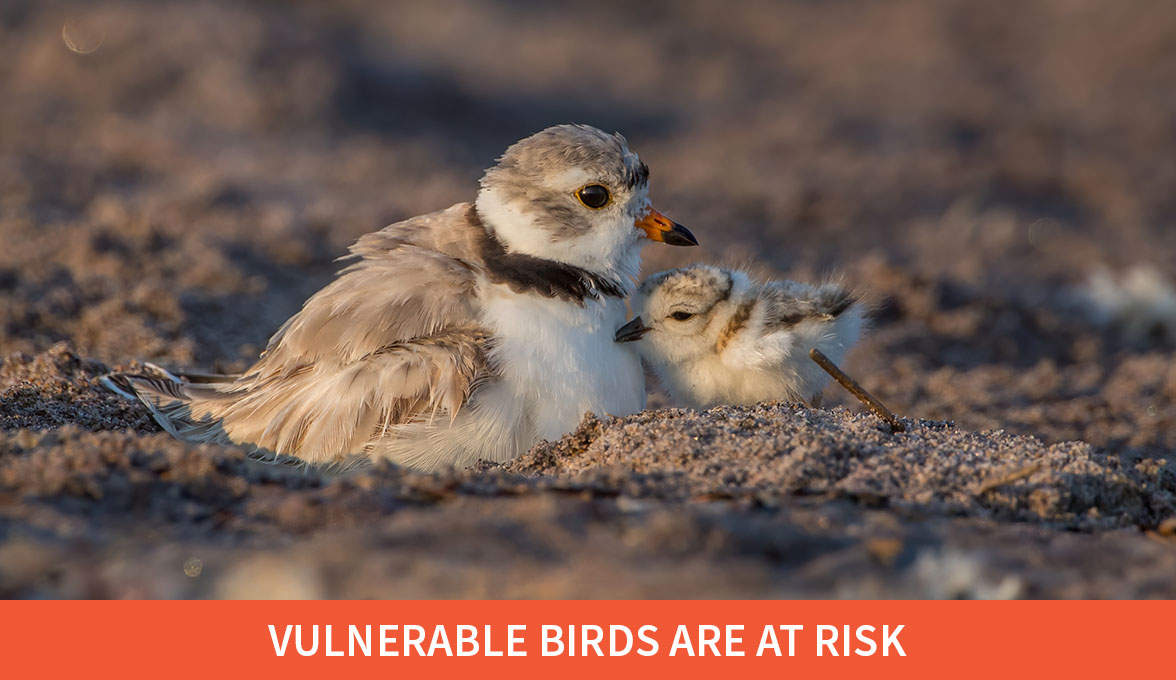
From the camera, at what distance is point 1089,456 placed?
326cm

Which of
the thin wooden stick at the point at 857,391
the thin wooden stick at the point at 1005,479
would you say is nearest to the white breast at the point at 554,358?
the thin wooden stick at the point at 857,391

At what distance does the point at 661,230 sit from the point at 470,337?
0.90 metres

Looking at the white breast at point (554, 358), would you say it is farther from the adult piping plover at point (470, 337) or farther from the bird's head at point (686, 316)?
the bird's head at point (686, 316)

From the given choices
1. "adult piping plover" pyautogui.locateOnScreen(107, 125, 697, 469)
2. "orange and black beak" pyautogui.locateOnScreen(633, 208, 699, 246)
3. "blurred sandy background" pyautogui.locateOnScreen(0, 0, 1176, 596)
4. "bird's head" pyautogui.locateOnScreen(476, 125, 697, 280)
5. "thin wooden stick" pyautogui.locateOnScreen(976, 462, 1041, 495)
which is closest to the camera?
"blurred sandy background" pyautogui.locateOnScreen(0, 0, 1176, 596)

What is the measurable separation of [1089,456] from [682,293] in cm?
151

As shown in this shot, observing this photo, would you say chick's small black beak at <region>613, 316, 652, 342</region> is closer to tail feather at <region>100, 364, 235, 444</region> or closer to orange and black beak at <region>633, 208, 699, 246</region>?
orange and black beak at <region>633, 208, 699, 246</region>

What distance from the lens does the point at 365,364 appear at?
3631 millimetres

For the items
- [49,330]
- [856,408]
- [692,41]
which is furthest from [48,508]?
[692,41]

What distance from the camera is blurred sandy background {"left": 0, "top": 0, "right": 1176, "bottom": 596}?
2832 millimetres

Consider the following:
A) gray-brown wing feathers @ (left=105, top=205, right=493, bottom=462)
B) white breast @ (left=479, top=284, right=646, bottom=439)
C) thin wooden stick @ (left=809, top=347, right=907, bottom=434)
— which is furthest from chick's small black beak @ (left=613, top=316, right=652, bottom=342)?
thin wooden stick @ (left=809, top=347, right=907, bottom=434)

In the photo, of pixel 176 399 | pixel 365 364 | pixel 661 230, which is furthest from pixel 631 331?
pixel 176 399

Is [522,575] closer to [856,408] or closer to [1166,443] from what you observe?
[856,408]

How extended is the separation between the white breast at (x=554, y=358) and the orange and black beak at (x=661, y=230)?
40 cm

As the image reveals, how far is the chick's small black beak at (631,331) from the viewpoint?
13.1 feet
